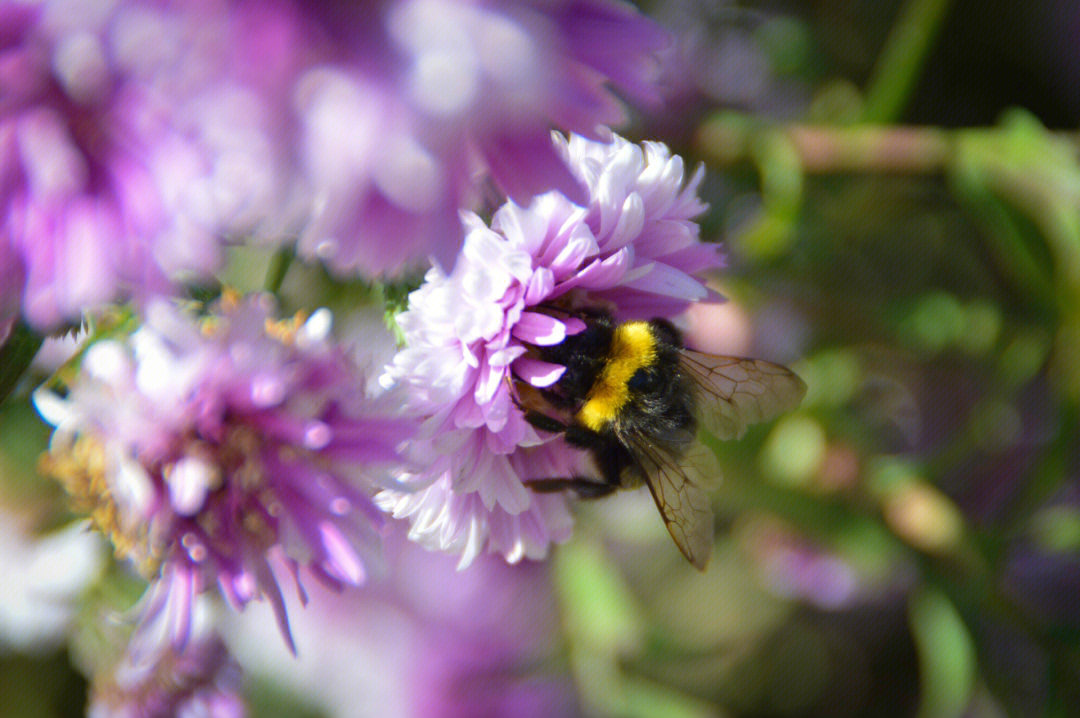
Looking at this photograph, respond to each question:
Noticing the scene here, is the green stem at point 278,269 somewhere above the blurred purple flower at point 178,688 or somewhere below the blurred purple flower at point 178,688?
above

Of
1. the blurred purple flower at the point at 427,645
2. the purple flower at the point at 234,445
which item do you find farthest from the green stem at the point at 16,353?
the blurred purple flower at the point at 427,645

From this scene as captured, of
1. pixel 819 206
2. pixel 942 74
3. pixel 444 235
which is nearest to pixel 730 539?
pixel 819 206

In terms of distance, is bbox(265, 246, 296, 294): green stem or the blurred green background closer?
bbox(265, 246, 296, 294): green stem

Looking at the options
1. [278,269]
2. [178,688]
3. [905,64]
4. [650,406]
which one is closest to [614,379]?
[650,406]

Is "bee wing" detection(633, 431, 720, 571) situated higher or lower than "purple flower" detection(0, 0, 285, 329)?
lower

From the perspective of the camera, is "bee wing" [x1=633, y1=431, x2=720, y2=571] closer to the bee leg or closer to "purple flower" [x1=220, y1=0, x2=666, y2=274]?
the bee leg

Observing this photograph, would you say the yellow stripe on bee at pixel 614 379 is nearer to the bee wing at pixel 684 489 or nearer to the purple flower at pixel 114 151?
the bee wing at pixel 684 489

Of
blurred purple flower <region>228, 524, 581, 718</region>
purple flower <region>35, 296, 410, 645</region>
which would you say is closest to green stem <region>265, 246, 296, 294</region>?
purple flower <region>35, 296, 410, 645</region>
